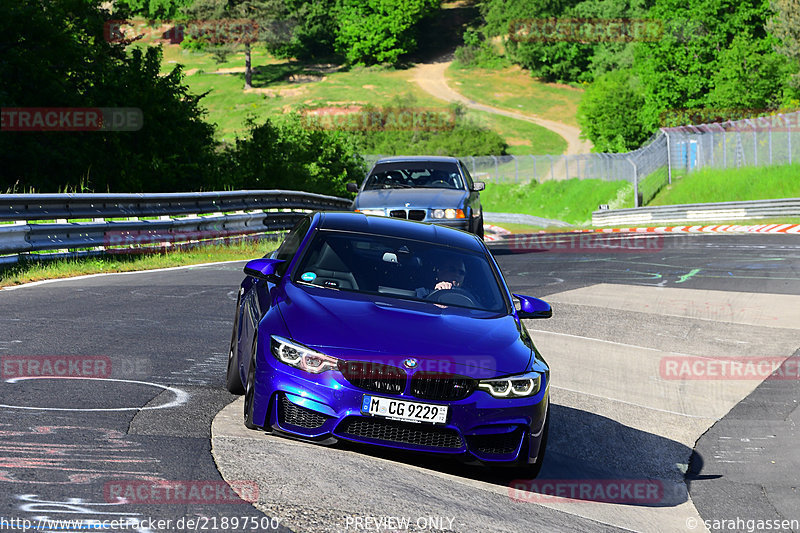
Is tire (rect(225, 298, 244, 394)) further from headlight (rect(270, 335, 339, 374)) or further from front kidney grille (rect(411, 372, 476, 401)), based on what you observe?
front kidney grille (rect(411, 372, 476, 401))

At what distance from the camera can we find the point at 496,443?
20.4 feet

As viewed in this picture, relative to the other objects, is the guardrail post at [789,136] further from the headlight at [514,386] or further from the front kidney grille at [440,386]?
the front kidney grille at [440,386]

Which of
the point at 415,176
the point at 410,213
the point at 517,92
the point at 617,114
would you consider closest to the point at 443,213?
the point at 410,213

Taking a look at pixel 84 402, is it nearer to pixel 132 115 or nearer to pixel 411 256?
pixel 411 256

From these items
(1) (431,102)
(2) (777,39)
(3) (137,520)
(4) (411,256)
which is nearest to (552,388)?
(4) (411,256)

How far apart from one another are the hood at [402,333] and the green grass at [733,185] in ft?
145

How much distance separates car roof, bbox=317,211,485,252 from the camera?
25.2 feet

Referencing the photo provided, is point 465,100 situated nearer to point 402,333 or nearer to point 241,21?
point 241,21

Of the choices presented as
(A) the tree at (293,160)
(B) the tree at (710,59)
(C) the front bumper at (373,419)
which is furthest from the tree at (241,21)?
(C) the front bumper at (373,419)

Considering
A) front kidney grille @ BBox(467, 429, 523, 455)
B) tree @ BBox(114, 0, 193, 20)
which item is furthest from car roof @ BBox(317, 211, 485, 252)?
tree @ BBox(114, 0, 193, 20)

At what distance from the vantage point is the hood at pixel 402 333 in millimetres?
6074

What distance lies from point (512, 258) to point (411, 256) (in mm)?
14224

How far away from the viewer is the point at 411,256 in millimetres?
7492

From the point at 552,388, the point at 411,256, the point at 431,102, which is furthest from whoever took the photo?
the point at 431,102
